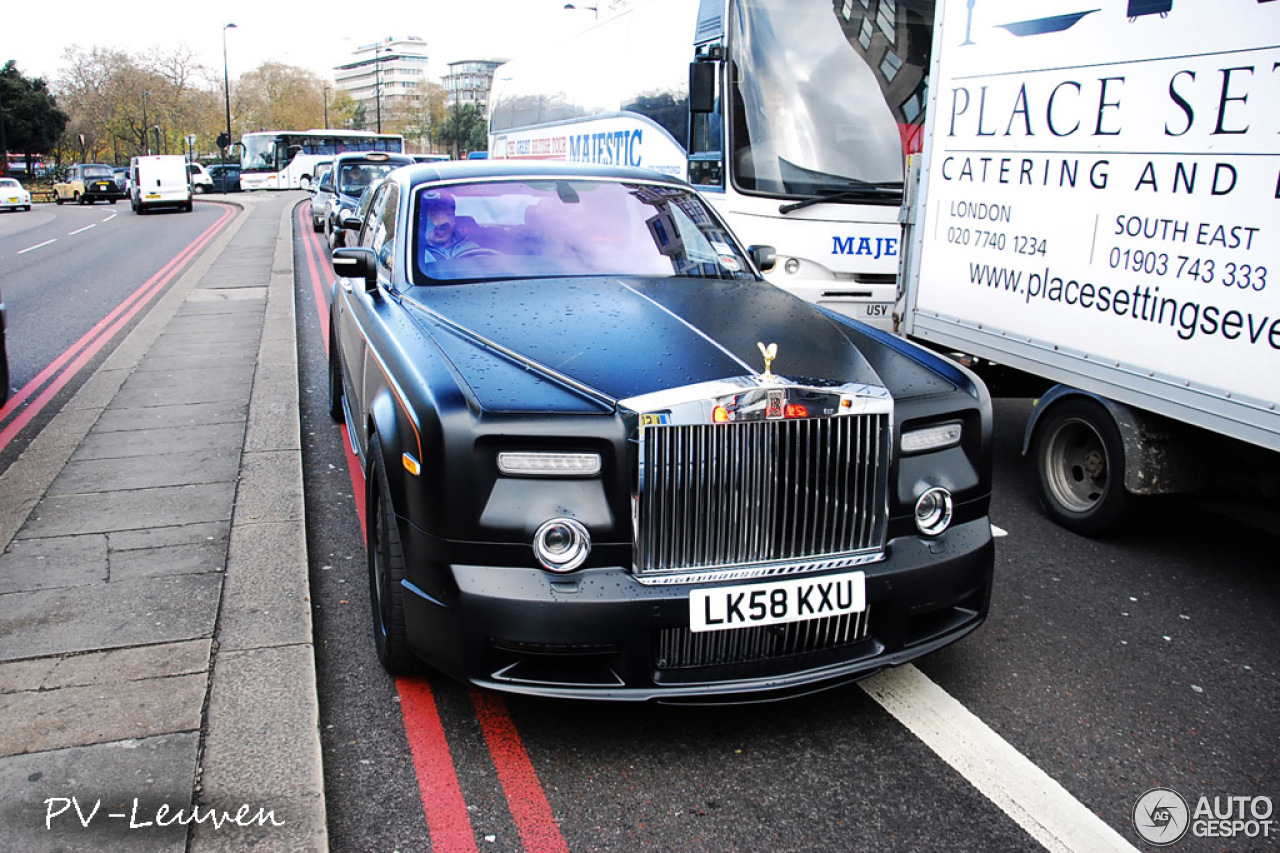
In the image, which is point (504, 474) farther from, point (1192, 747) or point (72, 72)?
point (72, 72)

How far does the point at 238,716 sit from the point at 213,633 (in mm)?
656

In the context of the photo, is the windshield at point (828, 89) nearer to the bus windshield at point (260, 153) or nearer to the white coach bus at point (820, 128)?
the white coach bus at point (820, 128)

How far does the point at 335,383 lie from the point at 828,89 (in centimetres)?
447

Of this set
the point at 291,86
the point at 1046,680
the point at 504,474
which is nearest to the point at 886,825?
the point at 1046,680

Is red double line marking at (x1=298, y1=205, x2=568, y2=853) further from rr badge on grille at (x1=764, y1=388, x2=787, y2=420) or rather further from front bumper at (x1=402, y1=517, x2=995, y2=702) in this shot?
rr badge on grille at (x1=764, y1=388, x2=787, y2=420)

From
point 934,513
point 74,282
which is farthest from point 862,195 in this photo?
point 74,282

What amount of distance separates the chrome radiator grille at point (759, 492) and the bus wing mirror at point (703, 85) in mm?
6010

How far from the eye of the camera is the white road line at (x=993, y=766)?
112 inches

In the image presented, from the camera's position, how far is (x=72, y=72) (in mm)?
78688

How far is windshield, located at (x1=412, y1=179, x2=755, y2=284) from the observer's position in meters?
4.57

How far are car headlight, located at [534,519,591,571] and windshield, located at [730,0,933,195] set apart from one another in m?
5.92

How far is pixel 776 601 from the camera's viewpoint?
3.04m

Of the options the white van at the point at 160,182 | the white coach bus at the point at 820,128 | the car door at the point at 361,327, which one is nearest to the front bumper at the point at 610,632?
the car door at the point at 361,327

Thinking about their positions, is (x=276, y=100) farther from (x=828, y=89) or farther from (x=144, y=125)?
(x=828, y=89)
